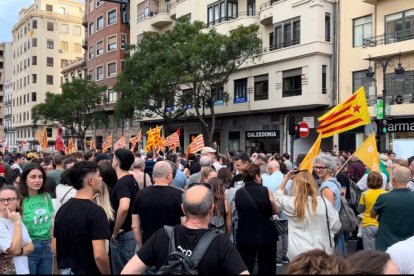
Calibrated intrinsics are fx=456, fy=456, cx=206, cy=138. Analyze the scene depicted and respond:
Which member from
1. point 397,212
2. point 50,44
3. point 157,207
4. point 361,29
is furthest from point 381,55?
point 50,44

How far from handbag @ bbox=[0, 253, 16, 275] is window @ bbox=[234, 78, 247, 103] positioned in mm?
27238

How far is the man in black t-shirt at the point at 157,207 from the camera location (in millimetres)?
4906

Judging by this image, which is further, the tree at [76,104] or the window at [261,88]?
the tree at [76,104]

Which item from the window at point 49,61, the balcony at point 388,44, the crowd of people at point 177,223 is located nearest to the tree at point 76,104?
the balcony at point 388,44

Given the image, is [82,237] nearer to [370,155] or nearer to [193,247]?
[193,247]

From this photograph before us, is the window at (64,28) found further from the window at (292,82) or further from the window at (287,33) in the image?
the window at (292,82)

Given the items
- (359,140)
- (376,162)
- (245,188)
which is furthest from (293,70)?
(245,188)

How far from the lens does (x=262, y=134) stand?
30156 millimetres

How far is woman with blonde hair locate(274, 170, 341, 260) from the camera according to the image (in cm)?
491

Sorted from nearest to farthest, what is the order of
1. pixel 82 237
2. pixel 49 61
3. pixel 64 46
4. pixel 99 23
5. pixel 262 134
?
1. pixel 82 237
2. pixel 262 134
3. pixel 99 23
4. pixel 49 61
5. pixel 64 46

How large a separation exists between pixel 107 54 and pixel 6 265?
143 ft

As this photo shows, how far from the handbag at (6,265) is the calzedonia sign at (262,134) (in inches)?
1010

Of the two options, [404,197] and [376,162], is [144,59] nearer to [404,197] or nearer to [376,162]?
[376,162]

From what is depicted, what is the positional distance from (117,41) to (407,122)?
2979cm
